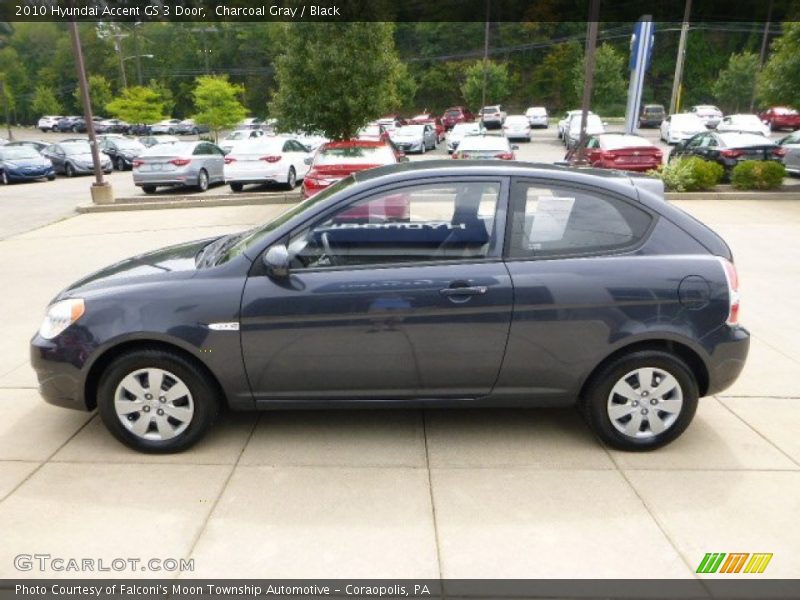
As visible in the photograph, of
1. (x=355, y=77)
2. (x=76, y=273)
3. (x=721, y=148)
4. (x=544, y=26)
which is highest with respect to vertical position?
(x=544, y=26)

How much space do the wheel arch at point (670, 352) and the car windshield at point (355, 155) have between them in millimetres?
7869

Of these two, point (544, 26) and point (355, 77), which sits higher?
point (544, 26)

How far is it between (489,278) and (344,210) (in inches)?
35.4

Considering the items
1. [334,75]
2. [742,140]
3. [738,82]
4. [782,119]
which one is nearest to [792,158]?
[742,140]

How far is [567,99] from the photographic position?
67.0 meters

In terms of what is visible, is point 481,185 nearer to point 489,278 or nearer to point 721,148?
point 489,278

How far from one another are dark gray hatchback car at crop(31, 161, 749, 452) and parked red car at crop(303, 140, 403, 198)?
6.71 m

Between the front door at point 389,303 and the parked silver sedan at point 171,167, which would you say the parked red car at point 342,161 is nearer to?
the parked silver sedan at point 171,167

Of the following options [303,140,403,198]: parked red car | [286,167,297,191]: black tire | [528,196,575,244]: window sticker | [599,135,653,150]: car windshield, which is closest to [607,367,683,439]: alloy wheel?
[528,196,575,244]: window sticker

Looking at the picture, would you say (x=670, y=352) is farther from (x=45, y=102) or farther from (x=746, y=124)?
(x=45, y=102)

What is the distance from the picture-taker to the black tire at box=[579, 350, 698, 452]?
3.45 metres

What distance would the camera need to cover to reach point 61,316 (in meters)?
3.52

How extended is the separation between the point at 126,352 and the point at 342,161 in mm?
7760

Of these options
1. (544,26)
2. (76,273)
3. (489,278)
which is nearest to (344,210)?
(489,278)
